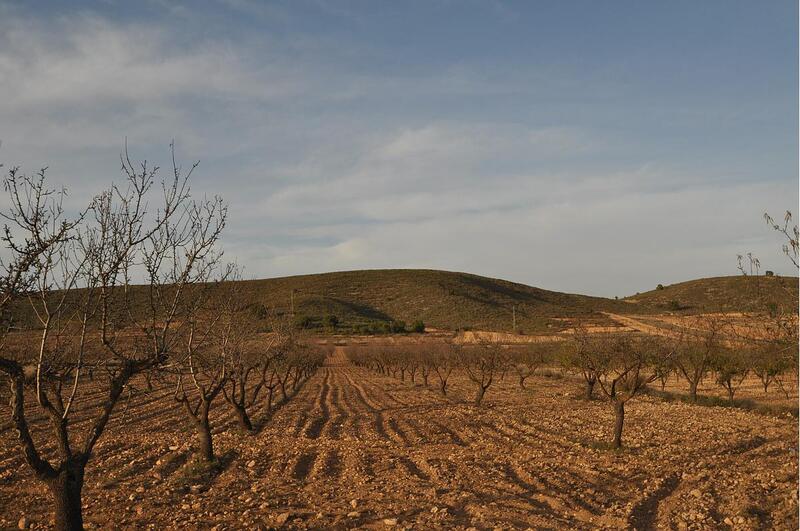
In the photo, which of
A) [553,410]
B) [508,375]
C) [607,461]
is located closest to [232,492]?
[607,461]

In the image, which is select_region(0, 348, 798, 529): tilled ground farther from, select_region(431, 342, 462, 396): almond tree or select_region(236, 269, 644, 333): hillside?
select_region(236, 269, 644, 333): hillside

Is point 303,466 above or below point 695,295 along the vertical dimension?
below

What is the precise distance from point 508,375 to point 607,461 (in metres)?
38.4

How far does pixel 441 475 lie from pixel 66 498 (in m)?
7.22

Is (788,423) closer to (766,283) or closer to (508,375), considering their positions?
(766,283)

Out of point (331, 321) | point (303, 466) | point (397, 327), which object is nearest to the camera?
point (303, 466)

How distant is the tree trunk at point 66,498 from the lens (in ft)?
26.6

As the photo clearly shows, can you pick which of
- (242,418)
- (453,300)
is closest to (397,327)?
(453,300)

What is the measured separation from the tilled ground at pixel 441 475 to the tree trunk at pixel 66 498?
50.1 inches

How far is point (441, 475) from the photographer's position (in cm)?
1249

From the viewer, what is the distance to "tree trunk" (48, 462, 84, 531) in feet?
26.6

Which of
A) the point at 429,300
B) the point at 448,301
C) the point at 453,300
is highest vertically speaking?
the point at 429,300

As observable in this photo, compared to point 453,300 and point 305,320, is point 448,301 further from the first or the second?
point 305,320

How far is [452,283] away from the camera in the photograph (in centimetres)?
11481
